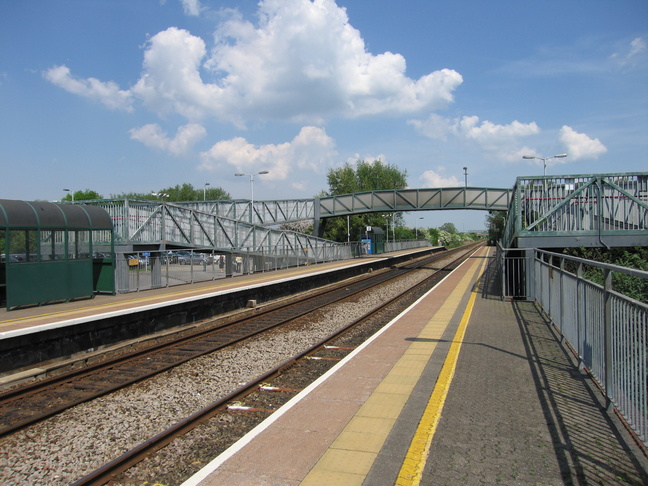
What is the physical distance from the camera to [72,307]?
528 inches

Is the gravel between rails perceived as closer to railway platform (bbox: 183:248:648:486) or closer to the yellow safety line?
railway platform (bbox: 183:248:648:486)

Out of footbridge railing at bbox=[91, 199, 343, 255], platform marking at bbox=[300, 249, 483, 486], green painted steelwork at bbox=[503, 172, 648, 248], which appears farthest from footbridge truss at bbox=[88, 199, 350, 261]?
platform marking at bbox=[300, 249, 483, 486]

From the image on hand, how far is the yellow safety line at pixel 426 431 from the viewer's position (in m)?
4.05

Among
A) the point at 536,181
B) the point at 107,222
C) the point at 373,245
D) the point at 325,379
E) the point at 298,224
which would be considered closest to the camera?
the point at 325,379

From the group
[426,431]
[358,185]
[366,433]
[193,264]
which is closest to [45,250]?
[193,264]

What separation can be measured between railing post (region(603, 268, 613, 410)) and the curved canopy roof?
13267 mm

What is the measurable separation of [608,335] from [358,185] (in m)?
76.7

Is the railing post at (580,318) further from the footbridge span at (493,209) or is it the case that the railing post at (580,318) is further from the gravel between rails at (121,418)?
the footbridge span at (493,209)

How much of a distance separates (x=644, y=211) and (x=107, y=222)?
56.7 ft

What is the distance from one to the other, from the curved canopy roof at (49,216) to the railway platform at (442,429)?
390 inches

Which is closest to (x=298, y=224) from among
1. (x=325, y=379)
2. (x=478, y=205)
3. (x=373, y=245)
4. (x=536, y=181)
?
(x=373, y=245)

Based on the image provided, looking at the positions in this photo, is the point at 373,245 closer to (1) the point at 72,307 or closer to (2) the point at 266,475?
(1) the point at 72,307

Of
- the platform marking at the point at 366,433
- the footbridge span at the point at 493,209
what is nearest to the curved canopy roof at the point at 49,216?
the footbridge span at the point at 493,209

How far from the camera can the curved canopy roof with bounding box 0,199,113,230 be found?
12.9 meters
